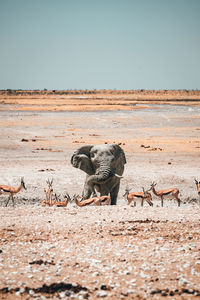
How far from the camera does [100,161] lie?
1719cm

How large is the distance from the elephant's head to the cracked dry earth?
3.11m

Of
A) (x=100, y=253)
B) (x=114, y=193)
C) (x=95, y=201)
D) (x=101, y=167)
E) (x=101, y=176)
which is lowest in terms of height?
(x=100, y=253)

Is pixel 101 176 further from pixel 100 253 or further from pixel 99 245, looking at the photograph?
pixel 100 253

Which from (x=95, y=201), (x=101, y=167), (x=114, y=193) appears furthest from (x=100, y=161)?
(x=95, y=201)

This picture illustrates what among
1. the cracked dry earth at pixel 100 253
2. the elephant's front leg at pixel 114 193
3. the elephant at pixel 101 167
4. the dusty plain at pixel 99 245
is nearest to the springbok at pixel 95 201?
the elephant at pixel 101 167

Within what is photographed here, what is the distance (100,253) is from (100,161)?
7424mm

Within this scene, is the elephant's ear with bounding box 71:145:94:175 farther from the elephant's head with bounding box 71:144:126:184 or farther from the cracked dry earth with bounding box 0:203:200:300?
the cracked dry earth with bounding box 0:203:200:300

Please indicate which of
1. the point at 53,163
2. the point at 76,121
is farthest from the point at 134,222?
the point at 76,121

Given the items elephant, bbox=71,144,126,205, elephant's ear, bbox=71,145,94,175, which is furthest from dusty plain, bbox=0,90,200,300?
elephant's ear, bbox=71,145,94,175

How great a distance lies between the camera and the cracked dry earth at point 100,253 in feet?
26.9

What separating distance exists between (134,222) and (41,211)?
2805 mm

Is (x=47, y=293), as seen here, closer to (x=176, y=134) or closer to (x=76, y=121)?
(x=176, y=134)

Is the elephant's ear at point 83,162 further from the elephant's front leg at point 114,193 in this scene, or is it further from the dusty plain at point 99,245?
the dusty plain at point 99,245

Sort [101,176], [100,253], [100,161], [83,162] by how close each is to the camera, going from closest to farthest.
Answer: [100,253] < [101,176] < [100,161] < [83,162]
